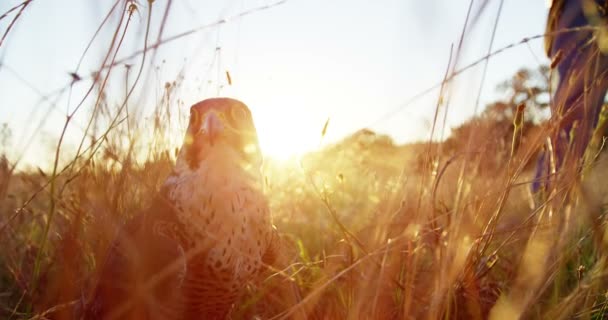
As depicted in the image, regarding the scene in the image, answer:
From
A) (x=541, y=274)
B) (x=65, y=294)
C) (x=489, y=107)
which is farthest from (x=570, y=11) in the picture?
(x=65, y=294)

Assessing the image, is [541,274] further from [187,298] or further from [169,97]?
[169,97]

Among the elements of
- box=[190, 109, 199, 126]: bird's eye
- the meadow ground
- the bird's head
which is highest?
box=[190, 109, 199, 126]: bird's eye

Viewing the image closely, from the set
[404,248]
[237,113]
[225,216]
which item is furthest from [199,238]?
[404,248]

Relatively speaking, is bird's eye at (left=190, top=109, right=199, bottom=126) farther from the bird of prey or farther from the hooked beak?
the hooked beak

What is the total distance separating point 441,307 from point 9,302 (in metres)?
2.35

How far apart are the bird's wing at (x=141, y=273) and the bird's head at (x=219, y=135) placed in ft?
1.38

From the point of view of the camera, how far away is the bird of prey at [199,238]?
77.6 inches

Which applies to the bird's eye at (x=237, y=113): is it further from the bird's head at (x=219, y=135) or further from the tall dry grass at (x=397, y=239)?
the tall dry grass at (x=397, y=239)

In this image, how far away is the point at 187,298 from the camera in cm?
210

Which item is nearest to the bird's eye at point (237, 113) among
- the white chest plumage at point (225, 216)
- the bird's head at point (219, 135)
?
the bird's head at point (219, 135)

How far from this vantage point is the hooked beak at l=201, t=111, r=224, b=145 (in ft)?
7.28

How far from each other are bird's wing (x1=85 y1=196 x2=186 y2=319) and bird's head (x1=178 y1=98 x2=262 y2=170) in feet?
1.38

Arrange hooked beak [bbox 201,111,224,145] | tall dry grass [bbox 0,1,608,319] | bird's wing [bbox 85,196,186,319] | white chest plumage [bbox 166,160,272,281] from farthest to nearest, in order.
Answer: hooked beak [bbox 201,111,224,145] → white chest plumage [bbox 166,160,272,281] → bird's wing [bbox 85,196,186,319] → tall dry grass [bbox 0,1,608,319]

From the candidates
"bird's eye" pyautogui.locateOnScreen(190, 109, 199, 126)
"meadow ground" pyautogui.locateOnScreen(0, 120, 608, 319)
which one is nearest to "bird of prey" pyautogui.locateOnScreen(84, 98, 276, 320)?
"bird's eye" pyautogui.locateOnScreen(190, 109, 199, 126)
